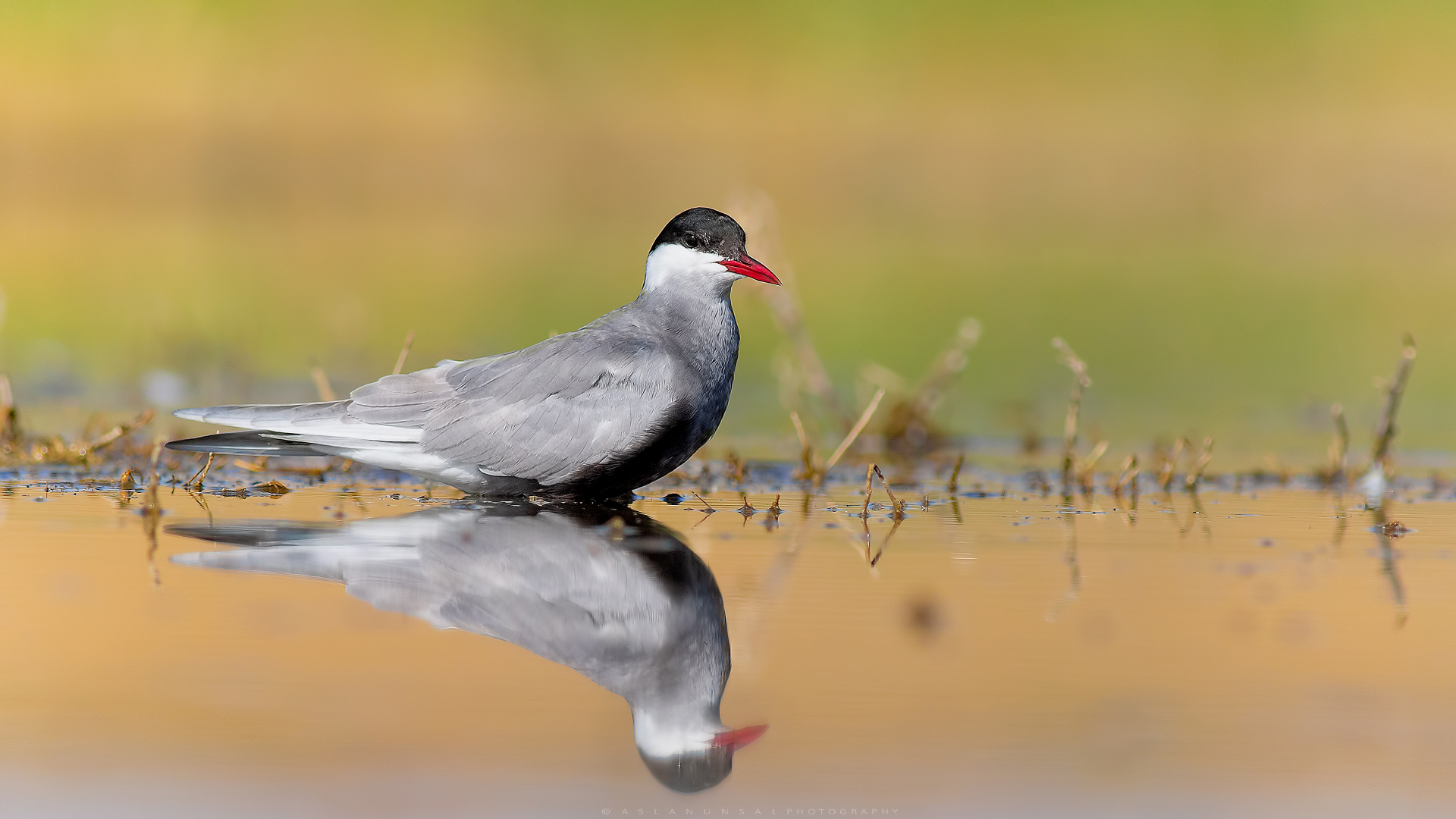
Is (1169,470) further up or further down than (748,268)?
further down

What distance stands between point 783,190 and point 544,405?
63.6ft

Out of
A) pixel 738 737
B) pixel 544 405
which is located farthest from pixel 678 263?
pixel 738 737

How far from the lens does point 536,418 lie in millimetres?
5441

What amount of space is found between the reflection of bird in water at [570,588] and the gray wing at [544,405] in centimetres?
19

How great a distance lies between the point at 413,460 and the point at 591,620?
1844mm

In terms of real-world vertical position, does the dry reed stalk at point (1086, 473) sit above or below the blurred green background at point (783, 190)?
below

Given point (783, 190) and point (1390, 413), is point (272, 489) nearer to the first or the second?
point (1390, 413)

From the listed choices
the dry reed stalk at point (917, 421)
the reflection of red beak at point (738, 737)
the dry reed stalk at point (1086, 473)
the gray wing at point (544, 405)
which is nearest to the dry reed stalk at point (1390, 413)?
the dry reed stalk at point (1086, 473)

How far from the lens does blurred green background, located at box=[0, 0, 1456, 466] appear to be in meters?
10.3

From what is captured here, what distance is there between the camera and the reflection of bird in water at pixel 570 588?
A: 3.25 m

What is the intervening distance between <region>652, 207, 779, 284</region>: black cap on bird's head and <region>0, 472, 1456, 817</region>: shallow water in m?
1.10

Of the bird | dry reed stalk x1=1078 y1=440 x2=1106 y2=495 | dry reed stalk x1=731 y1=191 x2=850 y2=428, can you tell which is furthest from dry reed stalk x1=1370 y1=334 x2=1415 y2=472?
the bird

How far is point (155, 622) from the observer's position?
3.80 meters

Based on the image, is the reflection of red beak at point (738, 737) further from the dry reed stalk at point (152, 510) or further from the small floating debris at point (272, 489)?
the small floating debris at point (272, 489)
